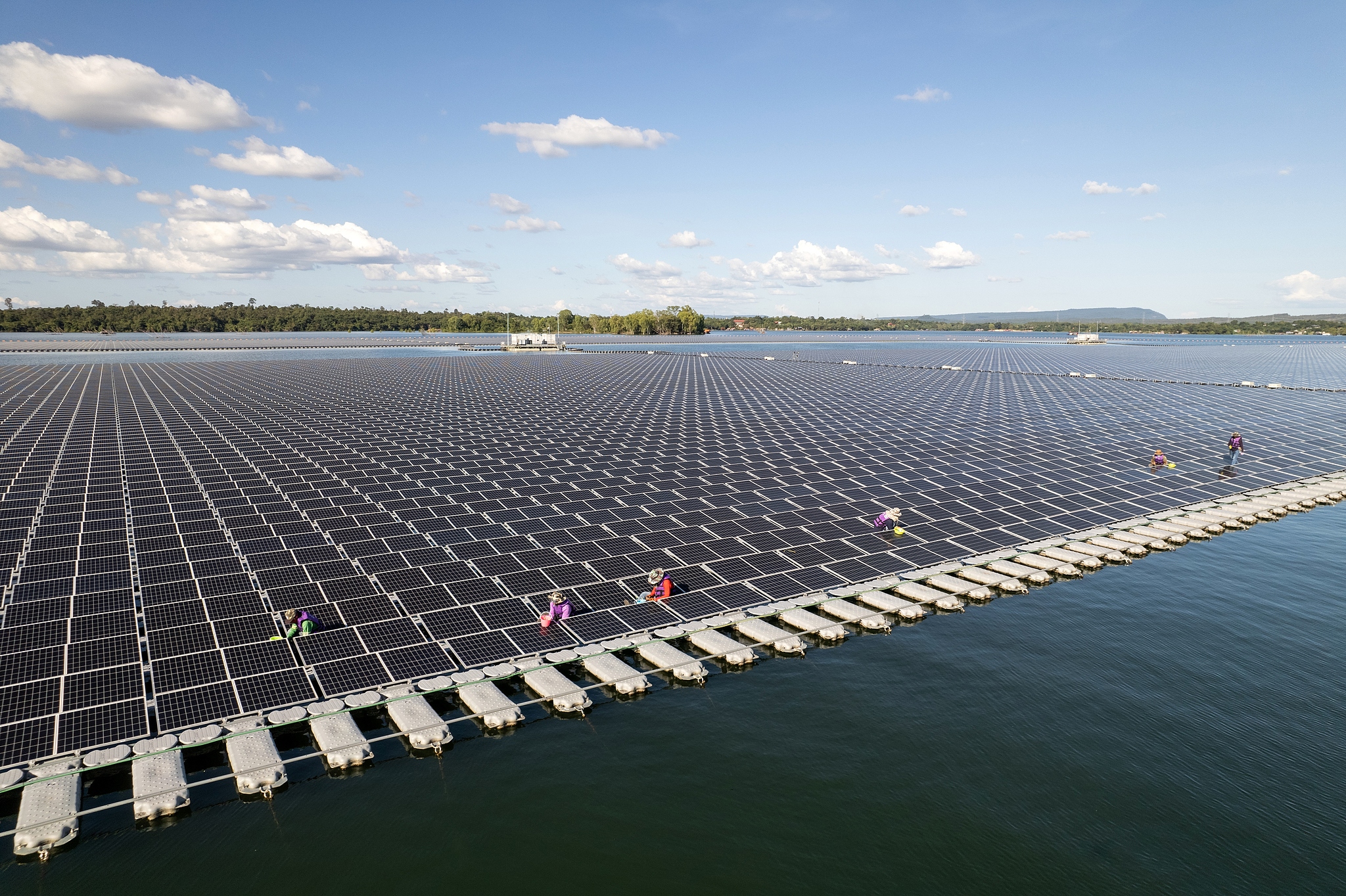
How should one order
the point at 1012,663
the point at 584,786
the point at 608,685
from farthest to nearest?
the point at 1012,663
the point at 608,685
the point at 584,786

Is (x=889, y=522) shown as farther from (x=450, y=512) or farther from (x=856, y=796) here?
(x=450, y=512)

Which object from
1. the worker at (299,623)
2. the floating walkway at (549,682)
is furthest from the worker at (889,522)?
the worker at (299,623)

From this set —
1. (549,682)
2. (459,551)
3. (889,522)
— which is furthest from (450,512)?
(889,522)

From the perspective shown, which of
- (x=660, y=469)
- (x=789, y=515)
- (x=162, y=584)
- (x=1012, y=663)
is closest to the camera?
(x=1012, y=663)

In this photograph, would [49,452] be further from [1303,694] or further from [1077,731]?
[1303,694]

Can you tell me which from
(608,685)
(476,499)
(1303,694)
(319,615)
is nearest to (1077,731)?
(1303,694)

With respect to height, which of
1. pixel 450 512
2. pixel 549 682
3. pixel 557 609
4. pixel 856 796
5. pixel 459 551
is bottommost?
pixel 856 796

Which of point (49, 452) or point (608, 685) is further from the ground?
point (49, 452)
